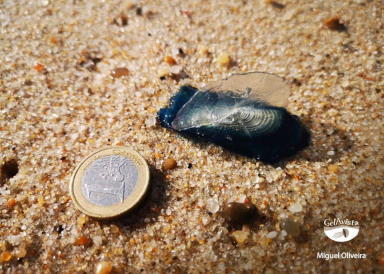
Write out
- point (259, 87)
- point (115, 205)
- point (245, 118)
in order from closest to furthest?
point (115, 205), point (245, 118), point (259, 87)

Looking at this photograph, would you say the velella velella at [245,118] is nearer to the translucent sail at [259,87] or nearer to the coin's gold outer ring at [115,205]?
the translucent sail at [259,87]

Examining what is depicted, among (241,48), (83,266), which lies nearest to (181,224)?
(83,266)

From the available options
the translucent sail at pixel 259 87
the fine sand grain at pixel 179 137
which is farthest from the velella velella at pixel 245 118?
the fine sand grain at pixel 179 137

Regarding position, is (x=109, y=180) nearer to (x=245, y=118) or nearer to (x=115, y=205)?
(x=115, y=205)

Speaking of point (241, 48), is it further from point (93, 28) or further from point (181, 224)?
point (181, 224)

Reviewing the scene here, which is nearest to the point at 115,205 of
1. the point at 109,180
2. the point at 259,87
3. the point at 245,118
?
the point at 109,180
